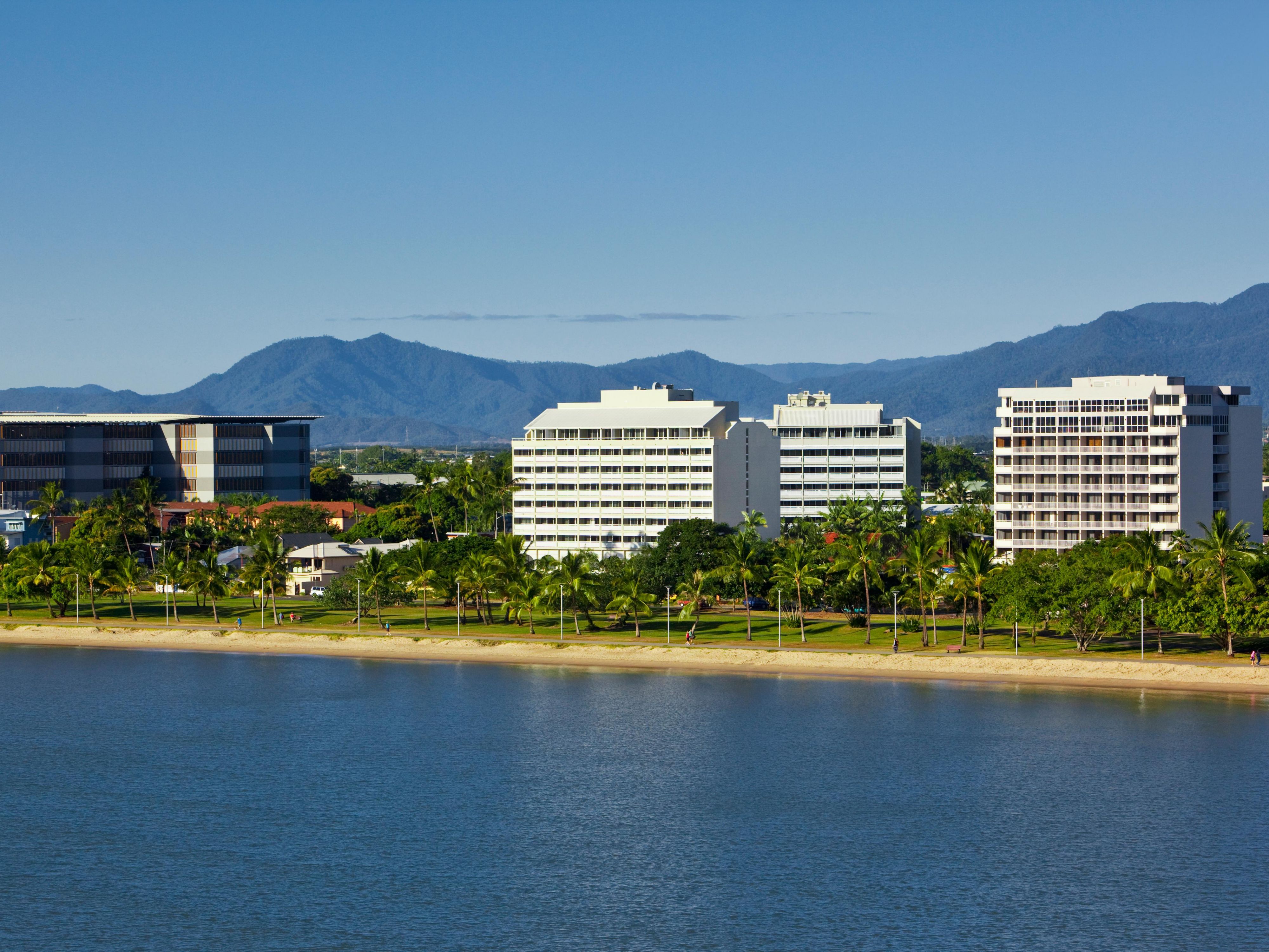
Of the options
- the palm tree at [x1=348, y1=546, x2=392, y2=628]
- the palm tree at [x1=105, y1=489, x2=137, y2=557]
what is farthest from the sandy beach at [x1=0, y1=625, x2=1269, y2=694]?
the palm tree at [x1=105, y1=489, x2=137, y2=557]

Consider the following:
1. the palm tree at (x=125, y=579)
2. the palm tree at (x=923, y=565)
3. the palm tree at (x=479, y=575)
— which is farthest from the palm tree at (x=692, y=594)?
the palm tree at (x=125, y=579)

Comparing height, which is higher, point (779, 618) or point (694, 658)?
point (779, 618)

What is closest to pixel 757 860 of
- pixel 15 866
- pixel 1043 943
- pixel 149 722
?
pixel 1043 943

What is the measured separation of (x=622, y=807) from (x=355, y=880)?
637 inches

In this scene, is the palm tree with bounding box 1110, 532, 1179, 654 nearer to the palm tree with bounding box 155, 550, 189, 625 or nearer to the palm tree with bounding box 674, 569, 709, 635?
the palm tree with bounding box 674, 569, 709, 635

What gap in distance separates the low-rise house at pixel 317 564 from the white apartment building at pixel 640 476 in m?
28.1

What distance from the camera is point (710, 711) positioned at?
334 ft

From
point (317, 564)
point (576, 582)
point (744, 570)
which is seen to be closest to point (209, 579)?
point (317, 564)

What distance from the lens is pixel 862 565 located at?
124188mm

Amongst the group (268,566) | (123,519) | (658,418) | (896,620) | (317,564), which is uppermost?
(658,418)

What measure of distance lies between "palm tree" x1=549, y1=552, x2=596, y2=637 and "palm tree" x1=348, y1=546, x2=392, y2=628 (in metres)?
18.1

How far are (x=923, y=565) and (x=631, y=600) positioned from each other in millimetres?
26266

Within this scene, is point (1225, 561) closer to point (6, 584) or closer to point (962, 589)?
point (962, 589)

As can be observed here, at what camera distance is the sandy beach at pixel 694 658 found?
107m
